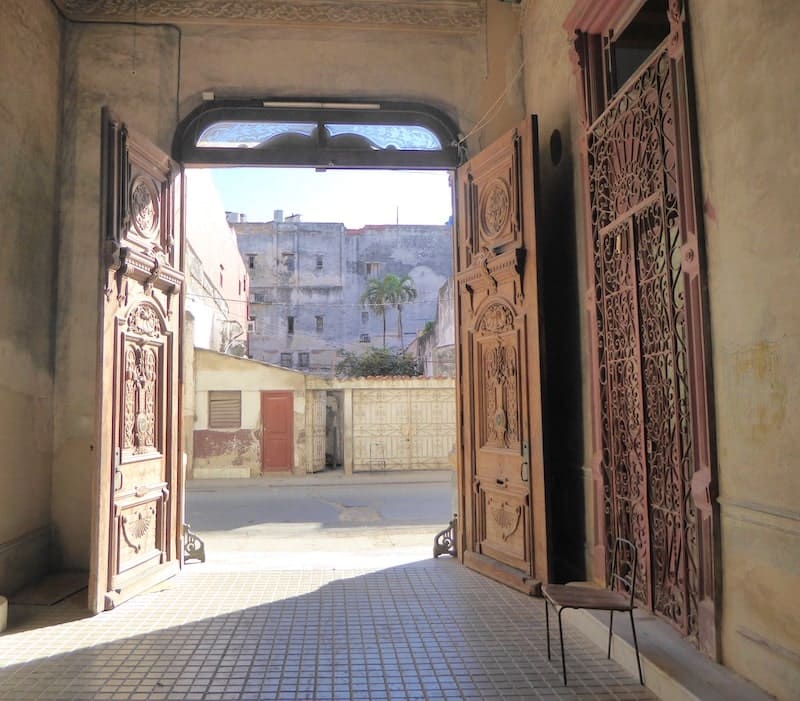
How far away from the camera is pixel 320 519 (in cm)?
952

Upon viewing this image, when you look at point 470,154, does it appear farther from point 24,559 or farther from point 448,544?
point 24,559

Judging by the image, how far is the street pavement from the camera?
585cm

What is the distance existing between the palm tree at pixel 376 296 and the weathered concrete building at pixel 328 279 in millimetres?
469

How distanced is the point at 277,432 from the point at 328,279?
1988cm

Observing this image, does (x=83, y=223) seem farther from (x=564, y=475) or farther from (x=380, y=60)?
(x=564, y=475)

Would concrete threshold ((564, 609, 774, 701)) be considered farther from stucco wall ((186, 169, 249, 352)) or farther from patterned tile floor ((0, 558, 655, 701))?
stucco wall ((186, 169, 249, 352))

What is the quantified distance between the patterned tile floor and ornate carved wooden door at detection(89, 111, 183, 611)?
320mm

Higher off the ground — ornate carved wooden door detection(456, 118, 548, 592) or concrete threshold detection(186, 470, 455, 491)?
ornate carved wooden door detection(456, 118, 548, 592)

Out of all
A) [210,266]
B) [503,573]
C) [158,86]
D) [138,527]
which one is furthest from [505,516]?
[210,266]

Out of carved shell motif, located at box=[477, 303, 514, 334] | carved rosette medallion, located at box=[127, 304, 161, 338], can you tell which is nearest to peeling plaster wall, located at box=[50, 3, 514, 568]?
carved rosette medallion, located at box=[127, 304, 161, 338]

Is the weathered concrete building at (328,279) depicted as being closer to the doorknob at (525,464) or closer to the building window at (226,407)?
the building window at (226,407)

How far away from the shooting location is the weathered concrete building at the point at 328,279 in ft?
112

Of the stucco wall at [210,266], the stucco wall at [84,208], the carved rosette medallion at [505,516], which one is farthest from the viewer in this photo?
the stucco wall at [210,266]

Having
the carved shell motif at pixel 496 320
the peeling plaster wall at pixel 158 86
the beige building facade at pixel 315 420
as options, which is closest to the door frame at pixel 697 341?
the carved shell motif at pixel 496 320
